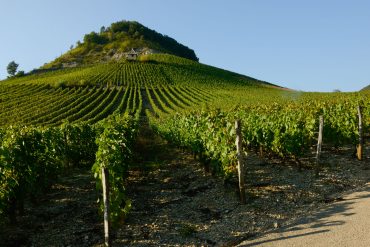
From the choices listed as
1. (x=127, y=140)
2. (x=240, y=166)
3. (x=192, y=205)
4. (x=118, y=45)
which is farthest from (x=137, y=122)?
(x=118, y=45)

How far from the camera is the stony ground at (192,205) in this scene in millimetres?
9477

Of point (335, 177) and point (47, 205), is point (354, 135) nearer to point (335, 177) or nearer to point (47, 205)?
point (335, 177)

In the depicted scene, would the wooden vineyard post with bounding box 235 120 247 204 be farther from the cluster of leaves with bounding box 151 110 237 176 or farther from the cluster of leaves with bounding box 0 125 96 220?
the cluster of leaves with bounding box 0 125 96 220

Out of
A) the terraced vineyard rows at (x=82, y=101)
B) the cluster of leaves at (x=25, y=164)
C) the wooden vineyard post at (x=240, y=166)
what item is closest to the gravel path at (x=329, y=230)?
A: the wooden vineyard post at (x=240, y=166)

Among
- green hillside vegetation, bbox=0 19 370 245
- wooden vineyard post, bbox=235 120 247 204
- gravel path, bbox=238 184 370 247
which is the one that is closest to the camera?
gravel path, bbox=238 184 370 247

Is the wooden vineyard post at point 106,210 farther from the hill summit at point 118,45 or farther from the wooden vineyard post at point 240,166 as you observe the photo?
the hill summit at point 118,45

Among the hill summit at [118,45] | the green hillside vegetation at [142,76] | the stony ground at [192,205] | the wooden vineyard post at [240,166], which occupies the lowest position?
the stony ground at [192,205]

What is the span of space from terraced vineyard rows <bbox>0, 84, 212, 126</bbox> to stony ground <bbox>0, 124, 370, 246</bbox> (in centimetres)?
2833

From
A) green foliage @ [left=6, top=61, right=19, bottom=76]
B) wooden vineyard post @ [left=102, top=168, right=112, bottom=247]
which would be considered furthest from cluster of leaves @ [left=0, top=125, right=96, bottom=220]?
green foliage @ [left=6, top=61, right=19, bottom=76]

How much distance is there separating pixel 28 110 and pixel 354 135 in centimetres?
4346

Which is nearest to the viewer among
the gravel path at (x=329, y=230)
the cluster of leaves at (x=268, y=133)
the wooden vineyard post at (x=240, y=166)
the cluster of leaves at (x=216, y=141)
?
the gravel path at (x=329, y=230)

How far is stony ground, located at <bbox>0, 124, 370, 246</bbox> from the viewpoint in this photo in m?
9.48

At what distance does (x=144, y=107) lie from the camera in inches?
2323

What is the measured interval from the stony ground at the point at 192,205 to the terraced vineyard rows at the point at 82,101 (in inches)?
1115
